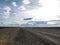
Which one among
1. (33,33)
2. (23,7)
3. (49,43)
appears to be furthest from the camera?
(23,7)

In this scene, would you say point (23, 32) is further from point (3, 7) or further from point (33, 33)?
point (3, 7)

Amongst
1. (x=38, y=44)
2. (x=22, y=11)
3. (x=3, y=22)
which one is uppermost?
(x=22, y=11)

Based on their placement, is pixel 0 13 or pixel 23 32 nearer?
pixel 23 32

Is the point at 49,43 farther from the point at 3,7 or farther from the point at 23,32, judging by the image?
the point at 3,7

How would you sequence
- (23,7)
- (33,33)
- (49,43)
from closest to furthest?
(49,43)
(33,33)
(23,7)

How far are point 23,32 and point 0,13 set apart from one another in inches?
13.2

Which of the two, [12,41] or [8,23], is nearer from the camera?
[12,41]

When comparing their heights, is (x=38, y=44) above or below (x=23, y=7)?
below

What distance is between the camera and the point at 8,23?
146 cm

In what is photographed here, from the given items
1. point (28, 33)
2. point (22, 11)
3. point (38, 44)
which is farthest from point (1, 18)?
point (38, 44)

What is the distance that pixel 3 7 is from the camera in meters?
1.47

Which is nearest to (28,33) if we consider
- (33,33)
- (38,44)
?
(33,33)

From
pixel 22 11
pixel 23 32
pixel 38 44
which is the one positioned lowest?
pixel 38 44

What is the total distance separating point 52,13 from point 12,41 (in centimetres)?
48
